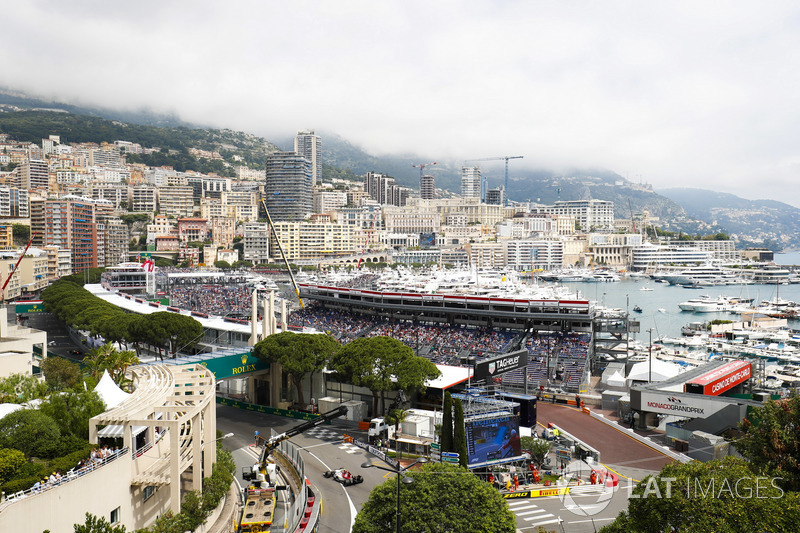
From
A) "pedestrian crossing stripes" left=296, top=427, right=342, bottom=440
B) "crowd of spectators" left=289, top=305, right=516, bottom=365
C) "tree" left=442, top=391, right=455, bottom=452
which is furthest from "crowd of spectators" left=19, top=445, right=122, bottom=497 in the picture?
"crowd of spectators" left=289, top=305, right=516, bottom=365

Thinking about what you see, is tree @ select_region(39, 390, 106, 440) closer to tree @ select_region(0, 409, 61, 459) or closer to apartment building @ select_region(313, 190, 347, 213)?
tree @ select_region(0, 409, 61, 459)

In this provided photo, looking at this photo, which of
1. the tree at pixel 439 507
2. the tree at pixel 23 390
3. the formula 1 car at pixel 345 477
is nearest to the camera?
the tree at pixel 439 507

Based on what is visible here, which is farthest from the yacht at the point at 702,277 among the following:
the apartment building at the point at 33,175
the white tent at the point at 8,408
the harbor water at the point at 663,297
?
the white tent at the point at 8,408

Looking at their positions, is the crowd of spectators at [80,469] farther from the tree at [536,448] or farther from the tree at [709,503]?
Result: the tree at [536,448]

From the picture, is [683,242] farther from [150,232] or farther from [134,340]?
[134,340]

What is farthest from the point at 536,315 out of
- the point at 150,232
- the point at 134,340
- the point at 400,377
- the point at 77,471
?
the point at 150,232

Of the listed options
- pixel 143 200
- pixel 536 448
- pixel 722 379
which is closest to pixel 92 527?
pixel 536 448

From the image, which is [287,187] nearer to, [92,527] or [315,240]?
[315,240]

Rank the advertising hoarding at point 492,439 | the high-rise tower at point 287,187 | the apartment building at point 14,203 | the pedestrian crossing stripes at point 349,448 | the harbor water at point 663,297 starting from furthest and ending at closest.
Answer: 1. the high-rise tower at point 287,187
2. the apartment building at point 14,203
3. the harbor water at point 663,297
4. the pedestrian crossing stripes at point 349,448
5. the advertising hoarding at point 492,439
